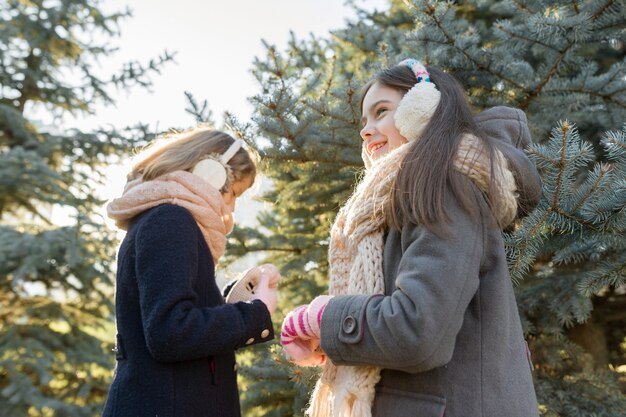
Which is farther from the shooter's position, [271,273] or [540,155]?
[271,273]

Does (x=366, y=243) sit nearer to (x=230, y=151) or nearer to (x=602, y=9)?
(x=230, y=151)

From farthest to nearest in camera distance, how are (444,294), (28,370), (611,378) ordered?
1. (28,370)
2. (611,378)
3. (444,294)

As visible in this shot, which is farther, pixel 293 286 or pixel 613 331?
pixel 293 286

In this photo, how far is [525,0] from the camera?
3205 millimetres

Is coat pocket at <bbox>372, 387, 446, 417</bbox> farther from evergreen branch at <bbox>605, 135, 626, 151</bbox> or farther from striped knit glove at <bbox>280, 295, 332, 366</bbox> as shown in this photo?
evergreen branch at <bbox>605, 135, 626, 151</bbox>

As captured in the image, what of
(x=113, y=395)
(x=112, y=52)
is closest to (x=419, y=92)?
(x=113, y=395)

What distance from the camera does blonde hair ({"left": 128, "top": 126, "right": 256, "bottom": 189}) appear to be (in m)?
2.08

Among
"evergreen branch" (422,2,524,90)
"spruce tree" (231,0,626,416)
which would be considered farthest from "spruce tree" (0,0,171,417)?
"evergreen branch" (422,2,524,90)

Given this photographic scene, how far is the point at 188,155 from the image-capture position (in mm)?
2111

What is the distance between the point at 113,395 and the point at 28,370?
Result: 4032 mm

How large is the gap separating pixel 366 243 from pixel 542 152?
78 centimetres

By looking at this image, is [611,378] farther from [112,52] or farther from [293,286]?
[112,52]

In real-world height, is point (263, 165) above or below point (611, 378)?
above

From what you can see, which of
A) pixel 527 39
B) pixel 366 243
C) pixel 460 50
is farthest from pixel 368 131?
pixel 527 39
